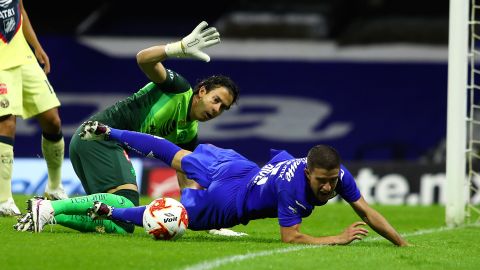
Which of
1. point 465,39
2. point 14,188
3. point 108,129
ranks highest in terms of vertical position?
point 465,39

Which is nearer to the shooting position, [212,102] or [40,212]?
[40,212]

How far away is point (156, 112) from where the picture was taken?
9453 millimetres

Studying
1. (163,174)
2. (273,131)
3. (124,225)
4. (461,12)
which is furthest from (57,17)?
(124,225)

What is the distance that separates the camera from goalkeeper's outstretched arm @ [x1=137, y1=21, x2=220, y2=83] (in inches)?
358

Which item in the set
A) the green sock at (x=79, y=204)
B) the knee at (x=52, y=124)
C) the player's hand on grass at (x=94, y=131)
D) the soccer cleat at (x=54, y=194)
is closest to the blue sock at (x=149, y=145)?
the player's hand on grass at (x=94, y=131)

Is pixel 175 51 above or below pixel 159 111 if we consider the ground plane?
above

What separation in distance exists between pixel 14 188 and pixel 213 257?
9.63m

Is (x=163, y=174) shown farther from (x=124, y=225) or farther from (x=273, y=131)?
(x=124, y=225)

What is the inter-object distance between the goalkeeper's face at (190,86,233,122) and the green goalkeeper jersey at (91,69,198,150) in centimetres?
16

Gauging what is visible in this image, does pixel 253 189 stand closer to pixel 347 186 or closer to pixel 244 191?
pixel 244 191

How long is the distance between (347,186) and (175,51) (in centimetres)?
191

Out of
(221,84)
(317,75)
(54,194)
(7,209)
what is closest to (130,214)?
(221,84)

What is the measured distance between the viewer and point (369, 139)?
21.0 meters

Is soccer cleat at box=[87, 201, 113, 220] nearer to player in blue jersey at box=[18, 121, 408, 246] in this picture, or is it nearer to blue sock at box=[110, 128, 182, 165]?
player in blue jersey at box=[18, 121, 408, 246]
